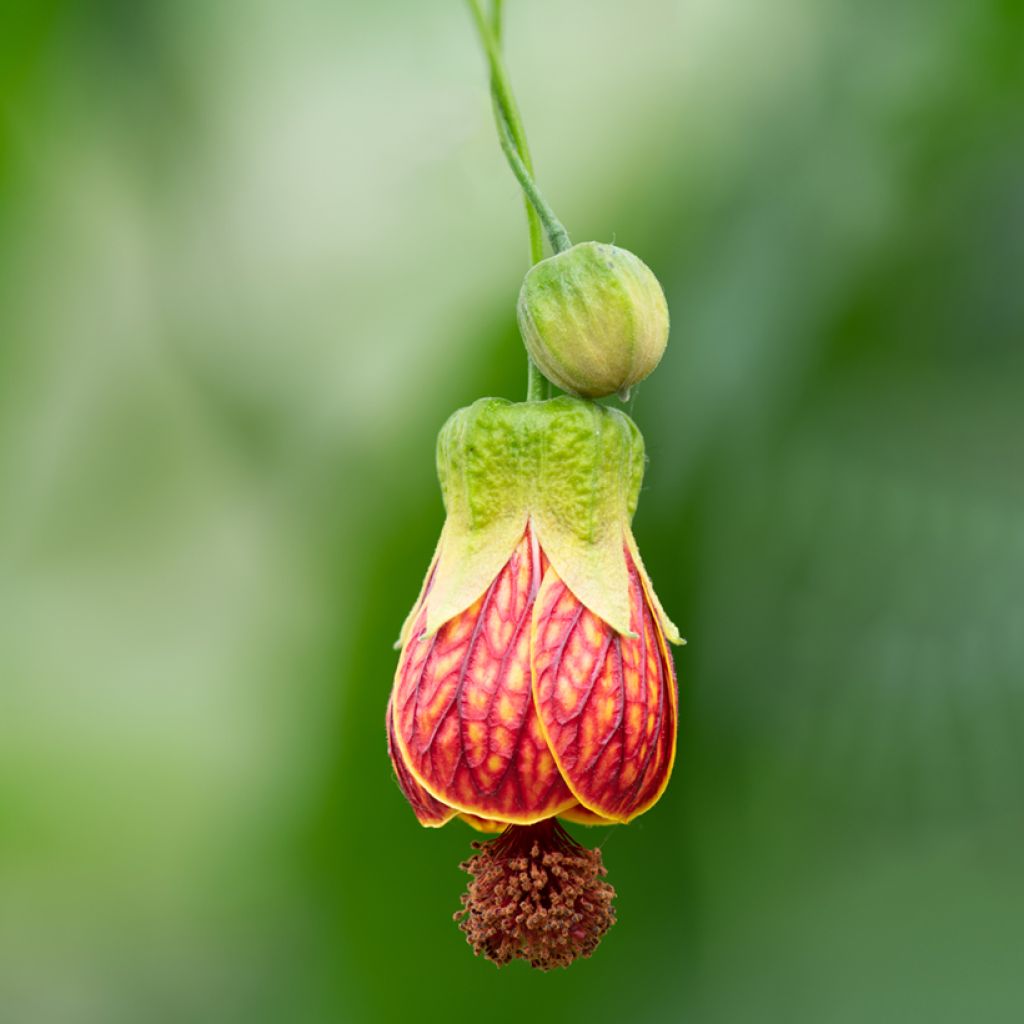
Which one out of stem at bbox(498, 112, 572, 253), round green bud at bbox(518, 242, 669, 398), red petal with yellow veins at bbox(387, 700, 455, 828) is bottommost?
red petal with yellow veins at bbox(387, 700, 455, 828)

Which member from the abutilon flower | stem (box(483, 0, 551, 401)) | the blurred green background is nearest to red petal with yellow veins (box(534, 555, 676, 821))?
the abutilon flower

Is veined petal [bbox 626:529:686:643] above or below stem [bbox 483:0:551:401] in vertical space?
below

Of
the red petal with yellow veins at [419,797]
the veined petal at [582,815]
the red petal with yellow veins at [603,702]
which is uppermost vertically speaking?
the red petal with yellow veins at [603,702]

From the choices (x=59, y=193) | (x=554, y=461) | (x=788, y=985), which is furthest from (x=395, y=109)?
(x=788, y=985)

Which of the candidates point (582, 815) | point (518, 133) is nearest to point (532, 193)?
point (518, 133)

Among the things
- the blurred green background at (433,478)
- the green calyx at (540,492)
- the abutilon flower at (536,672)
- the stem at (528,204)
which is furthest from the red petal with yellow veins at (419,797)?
the blurred green background at (433,478)

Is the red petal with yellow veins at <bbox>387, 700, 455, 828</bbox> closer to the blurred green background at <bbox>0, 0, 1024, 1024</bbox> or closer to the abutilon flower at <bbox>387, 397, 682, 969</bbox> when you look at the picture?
the abutilon flower at <bbox>387, 397, 682, 969</bbox>

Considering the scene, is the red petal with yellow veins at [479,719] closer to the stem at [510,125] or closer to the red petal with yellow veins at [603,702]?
the red petal with yellow veins at [603,702]
